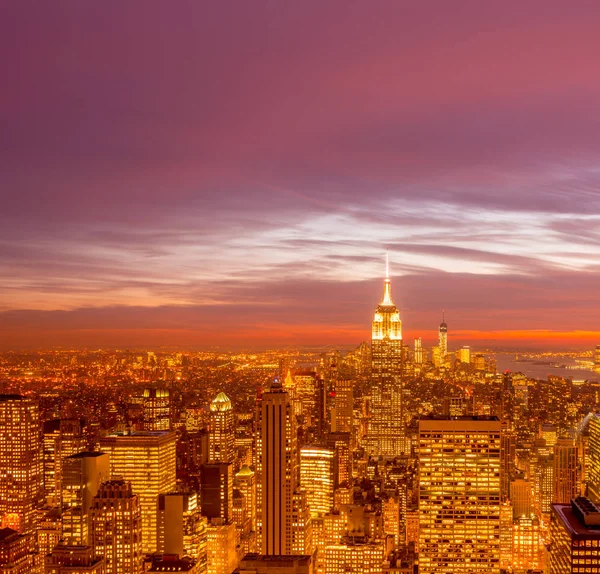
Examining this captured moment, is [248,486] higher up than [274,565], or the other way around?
[248,486]

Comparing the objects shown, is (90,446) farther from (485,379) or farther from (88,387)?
(485,379)

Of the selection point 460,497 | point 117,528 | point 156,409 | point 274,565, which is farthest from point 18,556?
point 460,497

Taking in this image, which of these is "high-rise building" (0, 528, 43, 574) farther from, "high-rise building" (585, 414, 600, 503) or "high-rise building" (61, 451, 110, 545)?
"high-rise building" (585, 414, 600, 503)

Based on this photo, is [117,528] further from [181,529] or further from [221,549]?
[221,549]

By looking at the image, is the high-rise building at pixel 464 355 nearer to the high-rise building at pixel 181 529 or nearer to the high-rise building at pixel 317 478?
the high-rise building at pixel 317 478

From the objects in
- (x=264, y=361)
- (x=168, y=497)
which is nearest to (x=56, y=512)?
(x=168, y=497)

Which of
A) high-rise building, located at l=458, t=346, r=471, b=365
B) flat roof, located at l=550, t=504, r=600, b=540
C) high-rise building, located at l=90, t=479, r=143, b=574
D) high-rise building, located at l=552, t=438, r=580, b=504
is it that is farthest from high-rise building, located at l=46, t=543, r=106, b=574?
high-rise building, located at l=552, t=438, r=580, b=504
